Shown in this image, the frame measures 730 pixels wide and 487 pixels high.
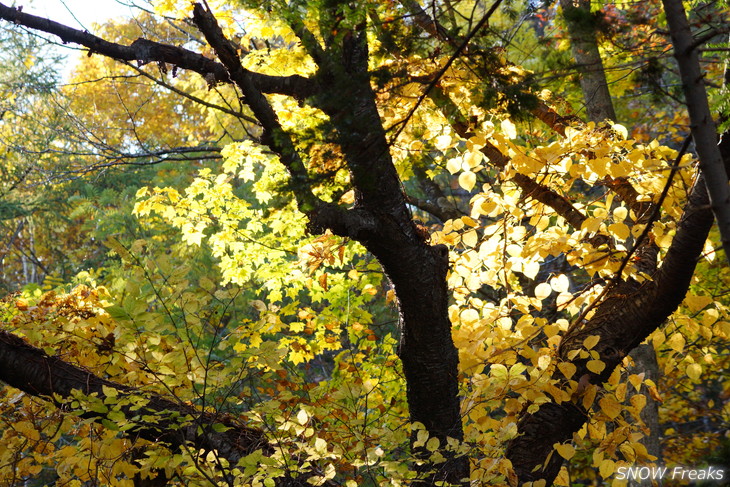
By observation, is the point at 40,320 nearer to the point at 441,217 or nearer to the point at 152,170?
the point at 441,217

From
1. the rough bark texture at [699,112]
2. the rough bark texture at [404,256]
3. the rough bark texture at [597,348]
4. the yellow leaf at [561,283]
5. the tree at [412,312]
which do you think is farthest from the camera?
the yellow leaf at [561,283]

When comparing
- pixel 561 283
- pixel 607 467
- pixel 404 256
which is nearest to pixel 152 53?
pixel 404 256

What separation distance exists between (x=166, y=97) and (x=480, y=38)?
532 inches

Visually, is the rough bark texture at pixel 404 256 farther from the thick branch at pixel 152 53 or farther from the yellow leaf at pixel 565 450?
the yellow leaf at pixel 565 450

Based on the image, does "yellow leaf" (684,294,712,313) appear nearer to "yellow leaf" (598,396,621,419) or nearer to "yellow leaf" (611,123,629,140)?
"yellow leaf" (598,396,621,419)

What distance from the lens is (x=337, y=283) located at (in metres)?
4.73

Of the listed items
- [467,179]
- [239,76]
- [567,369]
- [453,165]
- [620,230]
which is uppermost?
[239,76]

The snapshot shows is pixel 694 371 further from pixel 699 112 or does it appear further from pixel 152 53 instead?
pixel 152 53

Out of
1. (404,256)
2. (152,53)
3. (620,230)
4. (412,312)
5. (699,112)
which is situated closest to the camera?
(699,112)

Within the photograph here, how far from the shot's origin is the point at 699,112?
5.03 ft

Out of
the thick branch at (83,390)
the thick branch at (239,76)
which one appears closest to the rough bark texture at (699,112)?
the thick branch at (239,76)

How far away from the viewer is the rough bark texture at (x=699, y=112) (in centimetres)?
150

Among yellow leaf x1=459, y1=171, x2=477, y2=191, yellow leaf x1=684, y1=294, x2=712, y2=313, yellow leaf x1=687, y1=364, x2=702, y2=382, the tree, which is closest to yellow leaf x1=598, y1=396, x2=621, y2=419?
the tree

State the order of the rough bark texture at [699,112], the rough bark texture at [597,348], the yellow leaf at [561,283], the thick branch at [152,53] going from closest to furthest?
the rough bark texture at [699,112] < the thick branch at [152,53] < the rough bark texture at [597,348] < the yellow leaf at [561,283]
